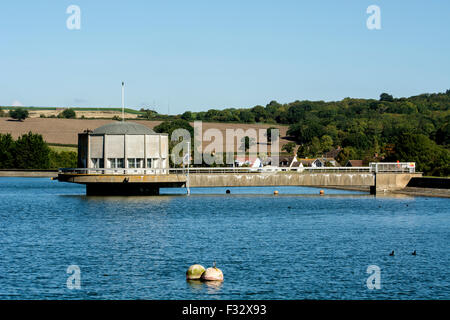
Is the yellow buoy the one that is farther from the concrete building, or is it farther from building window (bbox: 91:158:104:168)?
building window (bbox: 91:158:104:168)

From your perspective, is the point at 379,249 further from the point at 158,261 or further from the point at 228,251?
the point at 158,261

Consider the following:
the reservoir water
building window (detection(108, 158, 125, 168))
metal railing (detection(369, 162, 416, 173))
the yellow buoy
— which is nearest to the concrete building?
building window (detection(108, 158, 125, 168))

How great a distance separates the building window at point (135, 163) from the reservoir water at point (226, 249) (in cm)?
1015

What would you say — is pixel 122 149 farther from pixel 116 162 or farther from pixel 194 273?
pixel 194 273

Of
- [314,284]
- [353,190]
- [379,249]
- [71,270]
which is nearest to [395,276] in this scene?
[314,284]

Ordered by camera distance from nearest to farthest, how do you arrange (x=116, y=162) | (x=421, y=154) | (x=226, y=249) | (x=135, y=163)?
(x=226, y=249)
(x=116, y=162)
(x=135, y=163)
(x=421, y=154)

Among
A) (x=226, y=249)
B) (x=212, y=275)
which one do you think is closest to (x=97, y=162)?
(x=226, y=249)

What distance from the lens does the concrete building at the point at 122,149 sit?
10719cm

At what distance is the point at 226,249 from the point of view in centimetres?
5534

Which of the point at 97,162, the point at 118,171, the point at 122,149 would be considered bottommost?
the point at 118,171

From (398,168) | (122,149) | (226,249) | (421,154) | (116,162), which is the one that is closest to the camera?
(226,249)

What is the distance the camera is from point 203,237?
6309 cm

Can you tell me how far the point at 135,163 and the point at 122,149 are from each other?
2.89 meters

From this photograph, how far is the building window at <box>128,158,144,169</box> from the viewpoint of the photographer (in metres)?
108
